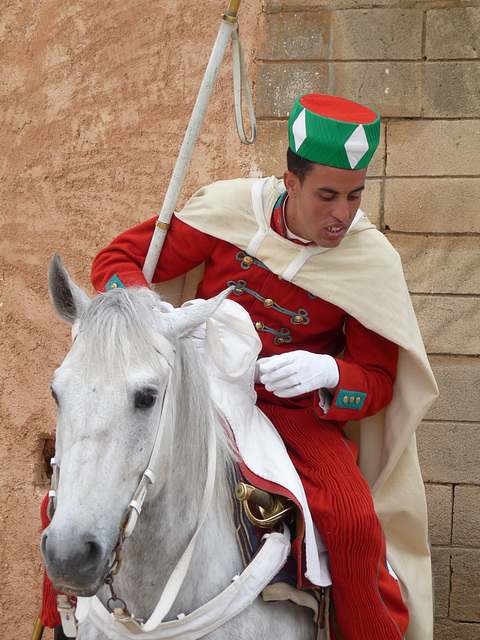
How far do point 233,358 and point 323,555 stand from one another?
61cm

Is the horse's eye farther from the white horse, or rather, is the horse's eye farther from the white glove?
the white glove

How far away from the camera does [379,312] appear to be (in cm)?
205

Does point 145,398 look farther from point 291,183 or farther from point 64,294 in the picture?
point 291,183

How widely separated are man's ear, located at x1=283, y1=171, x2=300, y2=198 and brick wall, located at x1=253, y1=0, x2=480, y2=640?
1.15 m

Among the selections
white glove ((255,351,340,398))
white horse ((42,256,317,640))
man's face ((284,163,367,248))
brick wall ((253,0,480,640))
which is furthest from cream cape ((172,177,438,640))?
brick wall ((253,0,480,640))

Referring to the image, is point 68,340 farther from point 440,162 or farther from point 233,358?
point 440,162

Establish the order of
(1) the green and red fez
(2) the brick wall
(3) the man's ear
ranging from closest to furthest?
(1) the green and red fez
(3) the man's ear
(2) the brick wall

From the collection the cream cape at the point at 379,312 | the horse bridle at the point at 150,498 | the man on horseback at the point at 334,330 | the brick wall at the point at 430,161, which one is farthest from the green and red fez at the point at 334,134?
the brick wall at the point at 430,161

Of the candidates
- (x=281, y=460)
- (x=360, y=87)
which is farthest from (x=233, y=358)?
(x=360, y=87)

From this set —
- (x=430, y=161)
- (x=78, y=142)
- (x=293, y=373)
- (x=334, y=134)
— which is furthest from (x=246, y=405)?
(x=78, y=142)

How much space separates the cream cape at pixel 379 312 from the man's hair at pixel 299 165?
7.4 inches

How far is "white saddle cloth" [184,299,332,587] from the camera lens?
175cm

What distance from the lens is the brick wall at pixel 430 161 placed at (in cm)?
305

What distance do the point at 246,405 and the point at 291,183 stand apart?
702 millimetres
